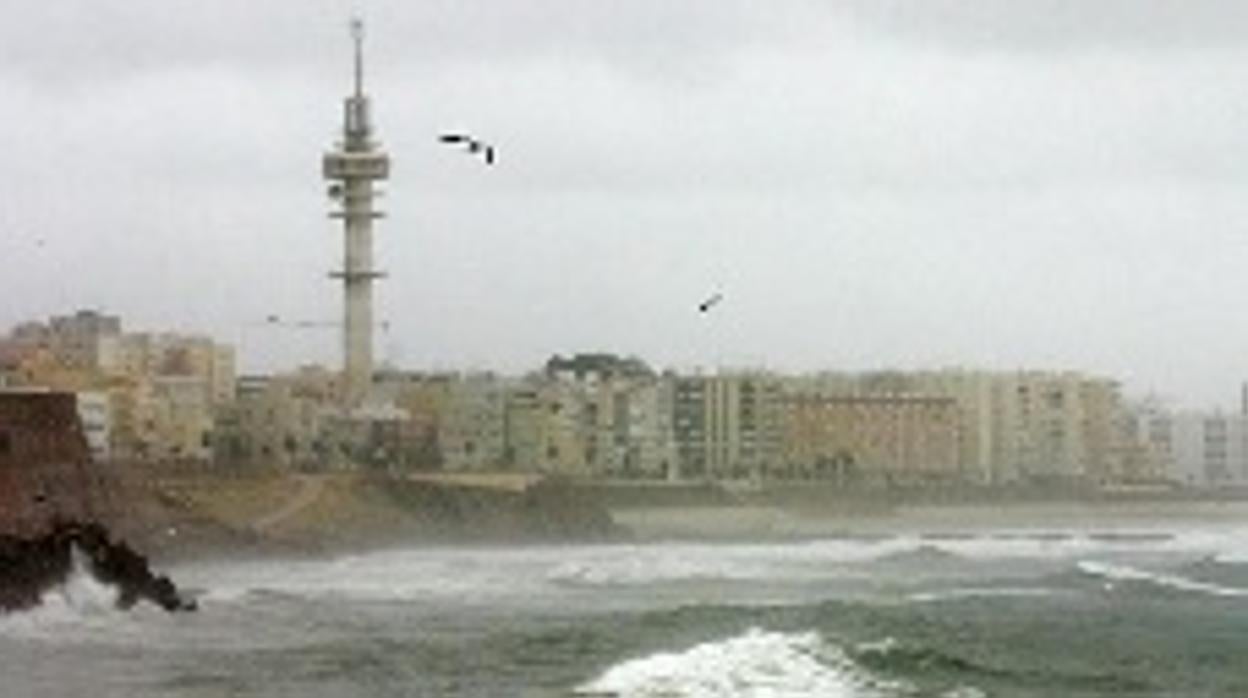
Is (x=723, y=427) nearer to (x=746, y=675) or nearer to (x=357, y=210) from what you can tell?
(x=357, y=210)

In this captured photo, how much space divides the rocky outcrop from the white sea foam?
10.2 meters

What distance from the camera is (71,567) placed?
118 ft

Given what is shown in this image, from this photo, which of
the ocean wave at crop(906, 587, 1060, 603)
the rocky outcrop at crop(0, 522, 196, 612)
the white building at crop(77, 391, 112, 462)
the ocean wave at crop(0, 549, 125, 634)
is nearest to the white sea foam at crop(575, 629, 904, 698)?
the ocean wave at crop(0, 549, 125, 634)

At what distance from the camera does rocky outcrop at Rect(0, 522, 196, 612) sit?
33.7 metres

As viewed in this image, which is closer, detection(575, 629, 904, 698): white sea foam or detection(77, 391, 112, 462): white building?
detection(575, 629, 904, 698): white sea foam

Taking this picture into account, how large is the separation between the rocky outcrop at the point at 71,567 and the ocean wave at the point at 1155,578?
1824 centimetres

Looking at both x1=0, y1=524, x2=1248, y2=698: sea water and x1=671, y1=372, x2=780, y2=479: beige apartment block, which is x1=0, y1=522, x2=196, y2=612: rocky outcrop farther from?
x1=671, y1=372, x2=780, y2=479: beige apartment block

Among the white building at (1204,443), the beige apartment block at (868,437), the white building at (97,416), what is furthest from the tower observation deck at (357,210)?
the white building at (1204,443)

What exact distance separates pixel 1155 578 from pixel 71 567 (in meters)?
23.8

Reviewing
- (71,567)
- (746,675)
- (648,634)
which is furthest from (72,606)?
(746,675)

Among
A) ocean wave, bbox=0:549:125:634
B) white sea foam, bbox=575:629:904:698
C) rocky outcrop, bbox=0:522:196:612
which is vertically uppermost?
rocky outcrop, bbox=0:522:196:612

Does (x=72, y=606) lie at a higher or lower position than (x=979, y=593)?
higher

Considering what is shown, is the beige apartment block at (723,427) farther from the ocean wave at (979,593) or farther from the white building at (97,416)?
the ocean wave at (979,593)

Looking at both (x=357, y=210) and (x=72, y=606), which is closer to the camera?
(x=72, y=606)
